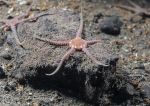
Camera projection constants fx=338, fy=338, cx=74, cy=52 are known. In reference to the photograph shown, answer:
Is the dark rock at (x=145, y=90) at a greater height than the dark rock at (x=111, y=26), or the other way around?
the dark rock at (x=111, y=26)

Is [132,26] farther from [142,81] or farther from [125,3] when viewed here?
[142,81]

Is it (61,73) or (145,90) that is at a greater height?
(61,73)

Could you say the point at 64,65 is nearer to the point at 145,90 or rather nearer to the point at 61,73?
the point at 61,73

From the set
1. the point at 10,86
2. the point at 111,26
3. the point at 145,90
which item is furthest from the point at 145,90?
the point at 10,86

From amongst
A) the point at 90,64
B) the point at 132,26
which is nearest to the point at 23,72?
the point at 90,64

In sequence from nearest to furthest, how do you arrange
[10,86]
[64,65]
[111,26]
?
[64,65] < [10,86] < [111,26]

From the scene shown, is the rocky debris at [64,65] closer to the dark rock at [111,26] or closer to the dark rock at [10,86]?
the dark rock at [10,86]

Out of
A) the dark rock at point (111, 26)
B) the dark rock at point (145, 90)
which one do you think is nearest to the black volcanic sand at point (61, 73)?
the dark rock at point (145, 90)
